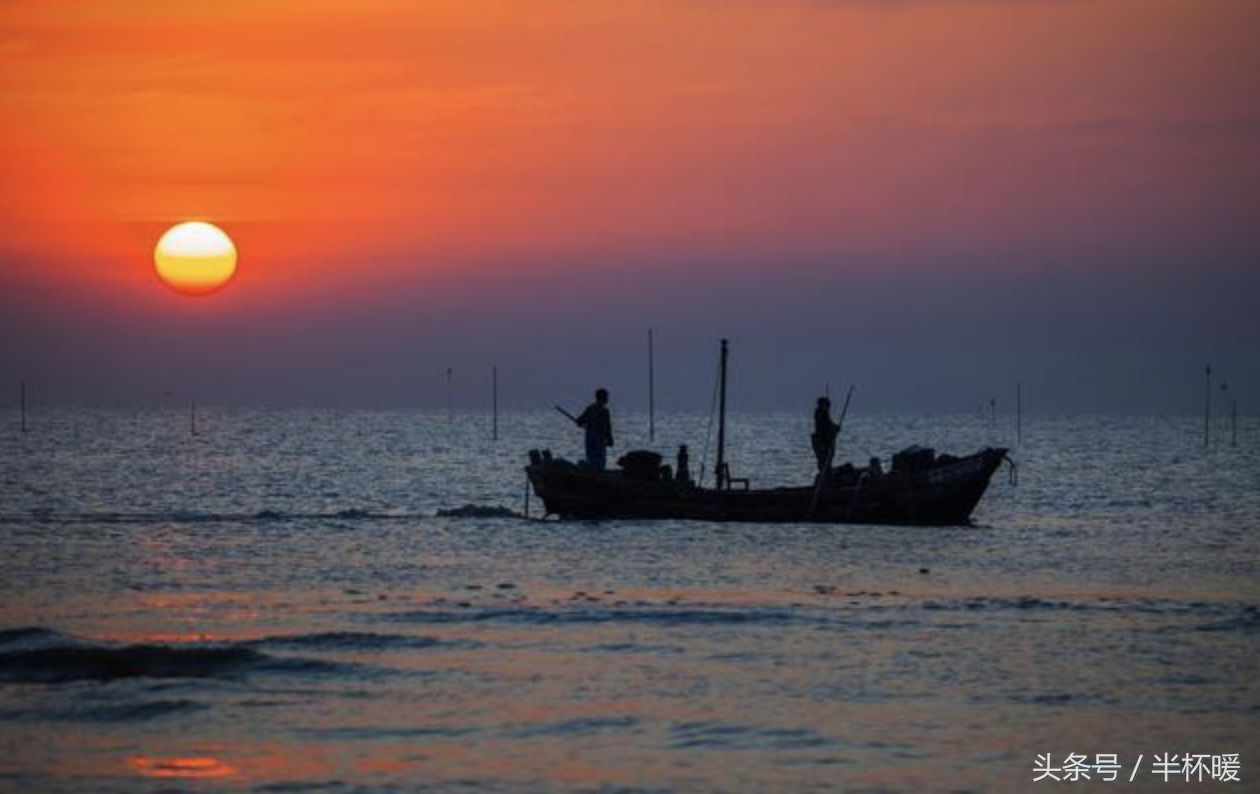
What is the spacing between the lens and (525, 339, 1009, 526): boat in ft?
108

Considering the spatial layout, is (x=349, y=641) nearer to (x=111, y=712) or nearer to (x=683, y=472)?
(x=111, y=712)

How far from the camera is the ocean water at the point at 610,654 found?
45.9 ft

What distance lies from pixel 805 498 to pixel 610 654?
564 inches

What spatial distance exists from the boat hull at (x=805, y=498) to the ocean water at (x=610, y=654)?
384mm

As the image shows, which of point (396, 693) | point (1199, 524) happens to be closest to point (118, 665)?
point (396, 693)

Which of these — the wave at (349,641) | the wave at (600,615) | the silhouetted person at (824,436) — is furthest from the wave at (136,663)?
the silhouetted person at (824,436)

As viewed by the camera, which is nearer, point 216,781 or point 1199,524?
point 216,781

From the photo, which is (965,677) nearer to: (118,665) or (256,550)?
(118,665)

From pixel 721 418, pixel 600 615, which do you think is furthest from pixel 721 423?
pixel 600 615

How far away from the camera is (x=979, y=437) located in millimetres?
154000

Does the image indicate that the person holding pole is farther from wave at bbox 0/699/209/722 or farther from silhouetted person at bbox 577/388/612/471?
wave at bbox 0/699/209/722

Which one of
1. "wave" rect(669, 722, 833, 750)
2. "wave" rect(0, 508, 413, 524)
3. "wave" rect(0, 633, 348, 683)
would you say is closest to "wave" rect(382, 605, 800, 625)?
"wave" rect(0, 633, 348, 683)

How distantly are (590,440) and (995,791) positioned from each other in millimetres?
20214

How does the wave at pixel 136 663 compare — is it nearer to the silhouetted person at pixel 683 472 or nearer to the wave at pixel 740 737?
the wave at pixel 740 737
